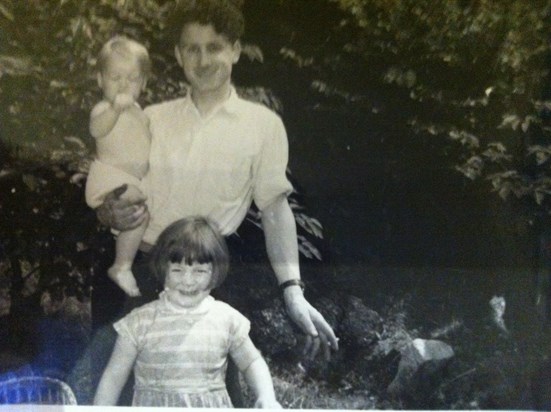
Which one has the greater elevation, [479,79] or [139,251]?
[479,79]

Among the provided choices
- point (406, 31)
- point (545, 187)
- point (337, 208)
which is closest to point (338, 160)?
point (337, 208)

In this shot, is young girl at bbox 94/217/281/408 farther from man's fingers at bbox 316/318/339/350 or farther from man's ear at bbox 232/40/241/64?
man's ear at bbox 232/40/241/64

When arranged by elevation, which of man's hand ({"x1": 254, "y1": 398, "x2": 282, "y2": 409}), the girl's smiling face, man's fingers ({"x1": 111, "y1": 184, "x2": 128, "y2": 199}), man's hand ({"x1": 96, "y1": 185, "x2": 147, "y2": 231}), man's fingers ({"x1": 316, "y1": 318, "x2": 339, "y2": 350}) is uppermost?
man's fingers ({"x1": 111, "y1": 184, "x2": 128, "y2": 199})

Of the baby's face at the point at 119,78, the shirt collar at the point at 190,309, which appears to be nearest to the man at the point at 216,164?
the baby's face at the point at 119,78

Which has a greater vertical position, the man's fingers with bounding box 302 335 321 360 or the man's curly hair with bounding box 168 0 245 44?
the man's curly hair with bounding box 168 0 245 44

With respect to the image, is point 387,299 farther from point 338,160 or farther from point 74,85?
point 74,85

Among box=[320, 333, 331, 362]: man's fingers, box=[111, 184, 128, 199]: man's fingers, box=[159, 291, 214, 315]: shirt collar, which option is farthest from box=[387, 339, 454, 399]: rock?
box=[111, 184, 128, 199]: man's fingers
